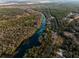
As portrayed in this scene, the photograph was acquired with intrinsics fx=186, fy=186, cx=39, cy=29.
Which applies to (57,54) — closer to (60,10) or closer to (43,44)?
(43,44)

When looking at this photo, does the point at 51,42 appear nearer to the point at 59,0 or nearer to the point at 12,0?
the point at 59,0

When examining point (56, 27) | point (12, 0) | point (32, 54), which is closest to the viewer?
point (32, 54)

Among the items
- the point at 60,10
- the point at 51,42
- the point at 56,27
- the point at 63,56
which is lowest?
the point at 63,56

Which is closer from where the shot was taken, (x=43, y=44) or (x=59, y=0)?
(x=43, y=44)

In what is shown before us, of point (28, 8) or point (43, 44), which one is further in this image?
point (28, 8)

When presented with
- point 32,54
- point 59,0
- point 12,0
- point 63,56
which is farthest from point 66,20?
point 12,0

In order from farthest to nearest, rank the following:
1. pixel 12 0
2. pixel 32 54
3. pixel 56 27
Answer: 1. pixel 12 0
2. pixel 56 27
3. pixel 32 54

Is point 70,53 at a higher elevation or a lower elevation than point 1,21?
lower

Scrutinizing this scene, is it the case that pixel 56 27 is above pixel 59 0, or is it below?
below

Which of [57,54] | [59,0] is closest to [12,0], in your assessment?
[59,0]
